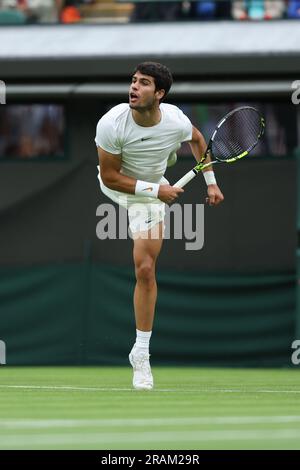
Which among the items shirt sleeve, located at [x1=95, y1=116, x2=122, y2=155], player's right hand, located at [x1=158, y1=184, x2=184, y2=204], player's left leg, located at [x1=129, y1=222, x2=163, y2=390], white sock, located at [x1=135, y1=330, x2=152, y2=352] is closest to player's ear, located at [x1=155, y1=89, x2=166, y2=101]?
shirt sleeve, located at [x1=95, y1=116, x2=122, y2=155]

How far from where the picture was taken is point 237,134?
1091 cm

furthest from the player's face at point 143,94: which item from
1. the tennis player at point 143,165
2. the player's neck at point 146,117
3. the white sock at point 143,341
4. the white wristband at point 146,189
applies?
the white sock at point 143,341

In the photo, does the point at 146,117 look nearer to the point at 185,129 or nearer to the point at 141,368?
the point at 185,129

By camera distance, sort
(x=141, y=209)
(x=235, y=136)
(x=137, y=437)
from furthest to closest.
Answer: (x=235, y=136) → (x=141, y=209) → (x=137, y=437)

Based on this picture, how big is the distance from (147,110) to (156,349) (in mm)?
5944

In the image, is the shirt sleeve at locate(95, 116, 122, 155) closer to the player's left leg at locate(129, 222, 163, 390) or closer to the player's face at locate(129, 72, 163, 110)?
the player's face at locate(129, 72, 163, 110)

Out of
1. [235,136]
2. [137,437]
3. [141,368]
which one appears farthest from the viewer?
[235,136]

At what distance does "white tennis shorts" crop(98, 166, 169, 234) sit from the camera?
1040 cm

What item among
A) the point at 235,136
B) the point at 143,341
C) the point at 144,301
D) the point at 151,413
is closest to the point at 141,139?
the point at 235,136

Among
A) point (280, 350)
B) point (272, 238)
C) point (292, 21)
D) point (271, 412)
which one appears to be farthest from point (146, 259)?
point (292, 21)

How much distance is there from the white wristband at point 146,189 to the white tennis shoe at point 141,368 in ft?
3.64

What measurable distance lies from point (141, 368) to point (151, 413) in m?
2.04

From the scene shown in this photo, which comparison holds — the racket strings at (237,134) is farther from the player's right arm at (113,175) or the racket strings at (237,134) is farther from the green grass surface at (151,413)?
the green grass surface at (151,413)

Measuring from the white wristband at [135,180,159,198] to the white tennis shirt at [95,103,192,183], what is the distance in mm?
306
